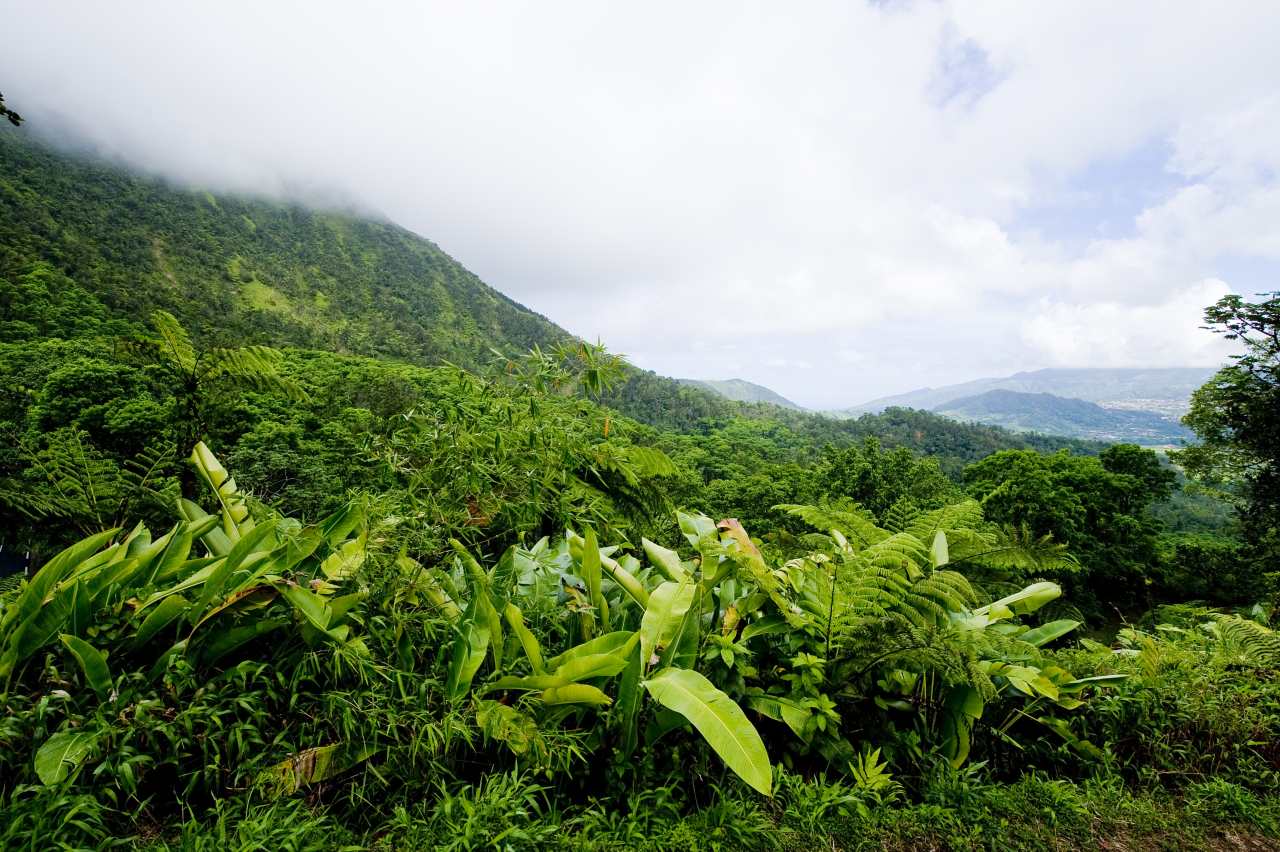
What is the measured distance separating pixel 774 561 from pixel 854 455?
1905 centimetres

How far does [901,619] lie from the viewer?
1.80m

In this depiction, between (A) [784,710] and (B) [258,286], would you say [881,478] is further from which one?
(B) [258,286]

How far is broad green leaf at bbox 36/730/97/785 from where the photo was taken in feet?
3.84

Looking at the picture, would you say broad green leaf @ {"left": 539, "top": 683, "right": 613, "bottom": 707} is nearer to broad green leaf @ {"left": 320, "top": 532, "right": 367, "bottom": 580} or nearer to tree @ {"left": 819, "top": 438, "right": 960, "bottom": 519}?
broad green leaf @ {"left": 320, "top": 532, "right": 367, "bottom": 580}

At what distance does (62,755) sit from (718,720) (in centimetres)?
147

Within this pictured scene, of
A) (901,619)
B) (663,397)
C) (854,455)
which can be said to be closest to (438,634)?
(901,619)

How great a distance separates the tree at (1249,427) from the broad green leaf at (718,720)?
21737mm

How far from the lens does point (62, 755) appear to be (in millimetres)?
1198

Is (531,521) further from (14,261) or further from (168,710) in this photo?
(14,261)

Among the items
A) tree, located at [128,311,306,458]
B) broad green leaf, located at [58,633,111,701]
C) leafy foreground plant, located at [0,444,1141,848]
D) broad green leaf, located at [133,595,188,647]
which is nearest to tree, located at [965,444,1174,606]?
leafy foreground plant, located at [0,444,1141,848]

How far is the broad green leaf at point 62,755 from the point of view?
1169mm

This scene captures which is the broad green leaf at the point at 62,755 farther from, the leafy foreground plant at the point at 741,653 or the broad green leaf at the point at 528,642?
the broad green leaf at the point at 528,642

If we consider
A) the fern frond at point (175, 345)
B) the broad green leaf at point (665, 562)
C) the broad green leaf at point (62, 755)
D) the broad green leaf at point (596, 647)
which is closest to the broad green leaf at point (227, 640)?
the broad green leaf at point (62, 755)

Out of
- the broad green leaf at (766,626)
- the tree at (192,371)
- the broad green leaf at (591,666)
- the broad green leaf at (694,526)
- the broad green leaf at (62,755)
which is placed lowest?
the broad green leaf at (62,755)
